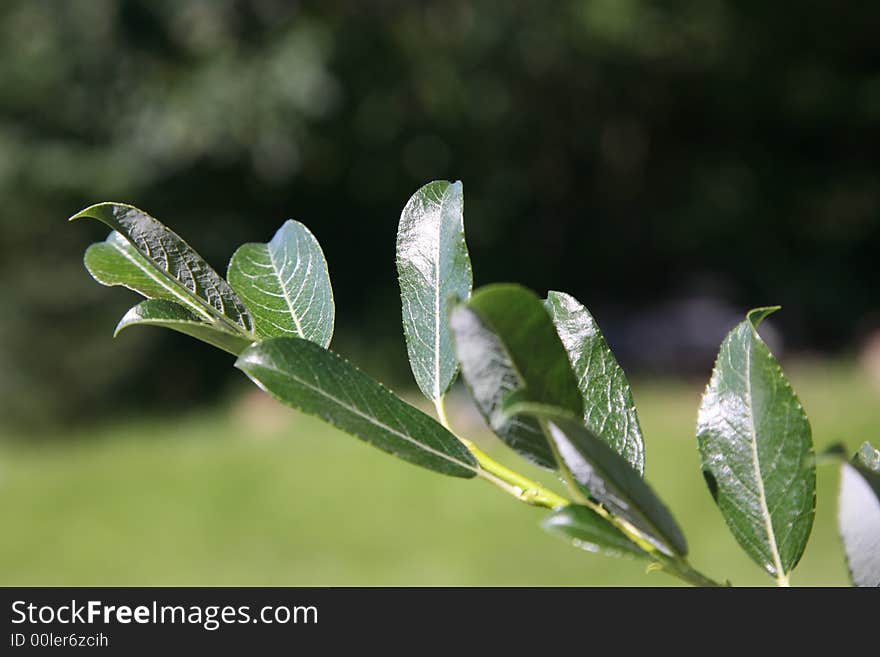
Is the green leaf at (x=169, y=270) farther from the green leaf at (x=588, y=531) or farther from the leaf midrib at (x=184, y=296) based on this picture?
the green leaf at (x=588, y=531)

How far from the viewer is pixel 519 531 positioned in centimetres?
532

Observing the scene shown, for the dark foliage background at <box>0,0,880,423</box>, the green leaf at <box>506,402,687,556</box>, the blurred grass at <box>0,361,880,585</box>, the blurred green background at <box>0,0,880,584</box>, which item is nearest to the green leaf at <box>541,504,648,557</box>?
the green leaf at <box>506,402,687,556</box>

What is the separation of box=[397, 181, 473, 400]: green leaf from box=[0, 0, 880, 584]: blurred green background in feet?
14.2

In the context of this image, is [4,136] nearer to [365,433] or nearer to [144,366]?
→ [144,366]

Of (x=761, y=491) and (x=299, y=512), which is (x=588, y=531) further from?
(x=299, y=512)

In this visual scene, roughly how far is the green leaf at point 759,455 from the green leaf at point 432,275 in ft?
0.35

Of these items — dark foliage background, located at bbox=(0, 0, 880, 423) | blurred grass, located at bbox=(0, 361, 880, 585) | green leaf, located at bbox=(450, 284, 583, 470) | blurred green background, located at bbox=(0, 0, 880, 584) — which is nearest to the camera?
green leaf, located at bbox=(450, 284, 583, 470)

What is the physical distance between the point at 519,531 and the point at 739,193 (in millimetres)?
6625

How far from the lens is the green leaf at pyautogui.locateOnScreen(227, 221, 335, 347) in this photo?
1.27 ft

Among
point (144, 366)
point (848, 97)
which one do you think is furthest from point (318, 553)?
point (848, 97)

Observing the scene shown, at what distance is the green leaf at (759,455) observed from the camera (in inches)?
13.4

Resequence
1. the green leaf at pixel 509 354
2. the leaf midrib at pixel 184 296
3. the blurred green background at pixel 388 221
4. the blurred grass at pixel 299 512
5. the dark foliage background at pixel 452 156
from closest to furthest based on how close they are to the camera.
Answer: the green leaf at pixel 509 354, the leaf midrib at pixel 184 296, the blurred grass at pixel 299 512, the blurred green background at pixel 388 221, the dark foliage background at pixel 452 156

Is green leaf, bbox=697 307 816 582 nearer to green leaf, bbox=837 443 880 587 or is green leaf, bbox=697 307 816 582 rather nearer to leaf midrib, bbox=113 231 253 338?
green leaf, bbox=837 443 880 587

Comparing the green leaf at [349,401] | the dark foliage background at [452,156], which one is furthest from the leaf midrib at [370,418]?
the dark foliage background at [452,156]
